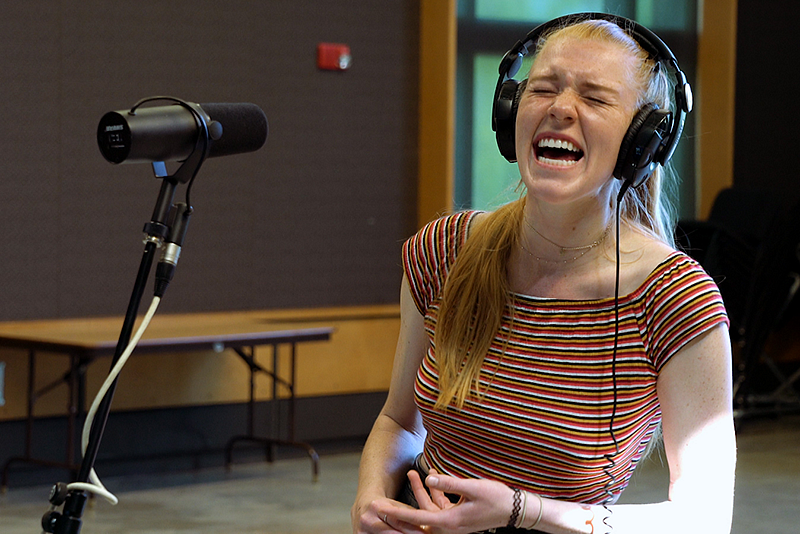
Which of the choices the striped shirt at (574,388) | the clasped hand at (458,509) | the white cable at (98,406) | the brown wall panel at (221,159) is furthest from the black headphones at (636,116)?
the brown wall panel at (221,159)

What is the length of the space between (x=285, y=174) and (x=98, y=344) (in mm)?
1522

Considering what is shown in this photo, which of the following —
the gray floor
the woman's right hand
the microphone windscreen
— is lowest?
the gray floor

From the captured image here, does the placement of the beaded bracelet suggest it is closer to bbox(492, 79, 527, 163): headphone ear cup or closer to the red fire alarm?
bbox(492, 79, 527, 163): headphone ear cup

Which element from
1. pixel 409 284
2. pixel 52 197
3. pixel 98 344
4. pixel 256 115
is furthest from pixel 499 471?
pixel 52 197

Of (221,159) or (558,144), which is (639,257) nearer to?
(558,144)

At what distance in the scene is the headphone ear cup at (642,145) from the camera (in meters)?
1.41

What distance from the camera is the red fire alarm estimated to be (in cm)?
510

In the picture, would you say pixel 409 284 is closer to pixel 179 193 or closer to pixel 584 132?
pixel 584 132

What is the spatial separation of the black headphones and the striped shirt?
142 mm

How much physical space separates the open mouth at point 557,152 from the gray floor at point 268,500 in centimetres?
253

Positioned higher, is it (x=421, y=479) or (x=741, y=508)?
(x=421, y=479)

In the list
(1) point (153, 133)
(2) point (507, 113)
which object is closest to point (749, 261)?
(2) point (507, 113)

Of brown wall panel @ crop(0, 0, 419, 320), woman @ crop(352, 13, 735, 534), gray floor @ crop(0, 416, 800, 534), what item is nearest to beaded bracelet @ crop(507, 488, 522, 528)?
woman @ crop(352, 13, 735, 534)

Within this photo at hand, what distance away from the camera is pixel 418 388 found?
1.51 meters
